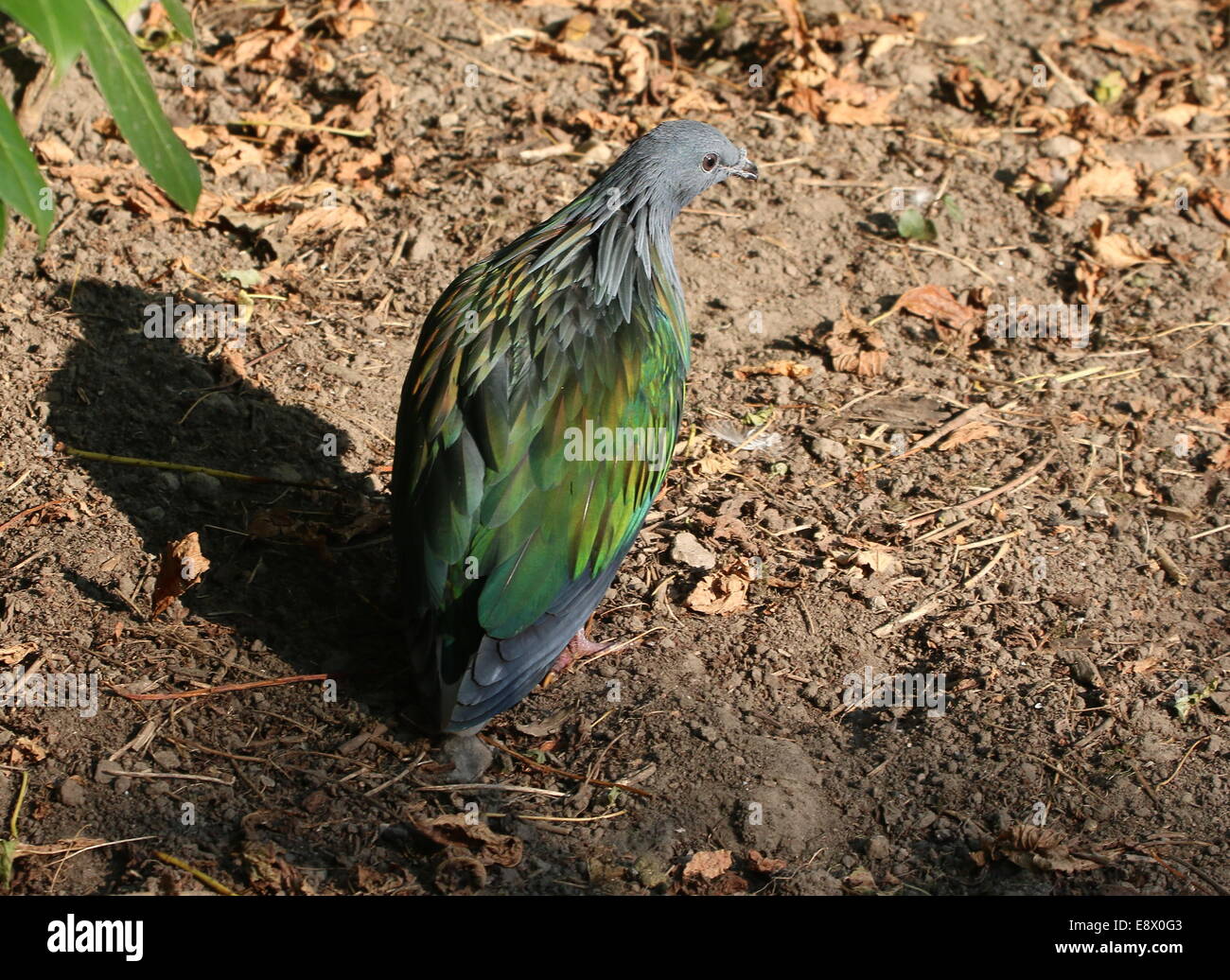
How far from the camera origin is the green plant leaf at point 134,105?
2.54 metres

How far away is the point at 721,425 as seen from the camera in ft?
19.0

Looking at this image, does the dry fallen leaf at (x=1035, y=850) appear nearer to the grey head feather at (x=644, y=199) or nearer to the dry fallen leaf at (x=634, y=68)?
the grey head feather at (x=644, y=199)

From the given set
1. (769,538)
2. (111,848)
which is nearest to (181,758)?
(111,848)

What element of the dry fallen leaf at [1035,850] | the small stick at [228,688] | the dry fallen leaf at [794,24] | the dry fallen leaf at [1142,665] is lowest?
the dry fallen leaf at [1035,850]

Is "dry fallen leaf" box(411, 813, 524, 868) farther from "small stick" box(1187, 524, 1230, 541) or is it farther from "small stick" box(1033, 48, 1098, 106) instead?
"small stick" box(1033, 48, 1098, 106)

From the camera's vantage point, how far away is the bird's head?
16.7ft

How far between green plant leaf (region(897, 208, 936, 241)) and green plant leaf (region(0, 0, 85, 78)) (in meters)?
4.99

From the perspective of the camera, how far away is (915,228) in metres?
6.72

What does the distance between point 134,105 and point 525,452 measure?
6.18ft

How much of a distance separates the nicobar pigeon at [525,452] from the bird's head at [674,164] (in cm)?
17

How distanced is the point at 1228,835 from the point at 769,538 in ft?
6.64

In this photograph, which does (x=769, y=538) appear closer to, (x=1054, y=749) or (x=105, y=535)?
(x=1054, y=749)

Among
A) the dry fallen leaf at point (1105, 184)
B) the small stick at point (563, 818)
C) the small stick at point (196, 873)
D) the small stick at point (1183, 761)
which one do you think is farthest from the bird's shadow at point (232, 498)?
the dry fallen leaf at point (1105, 184)

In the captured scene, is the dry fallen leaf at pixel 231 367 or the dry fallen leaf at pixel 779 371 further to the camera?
the dry fallen leaf at pixel 779 371
